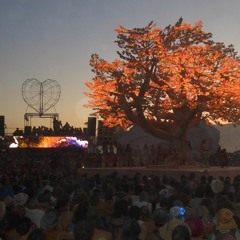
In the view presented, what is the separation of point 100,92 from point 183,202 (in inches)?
796

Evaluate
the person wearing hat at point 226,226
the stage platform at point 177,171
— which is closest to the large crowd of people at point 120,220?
the person wearing hat at point 226,226

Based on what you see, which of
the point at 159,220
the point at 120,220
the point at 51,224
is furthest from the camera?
the point at 120,220

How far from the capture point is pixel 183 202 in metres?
9.23

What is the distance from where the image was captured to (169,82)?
91.1ft

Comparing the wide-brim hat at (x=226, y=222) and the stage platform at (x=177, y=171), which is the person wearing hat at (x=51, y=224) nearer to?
the wide-brim hat at (x=226, y=222)

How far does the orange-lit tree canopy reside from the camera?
88.3ft

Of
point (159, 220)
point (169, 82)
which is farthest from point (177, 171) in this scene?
point (159, 220)

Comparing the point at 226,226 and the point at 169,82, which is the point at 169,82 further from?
the point at 226,226

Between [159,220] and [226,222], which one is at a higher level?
[226,222]

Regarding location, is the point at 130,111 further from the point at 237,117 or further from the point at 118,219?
the point at 118,219

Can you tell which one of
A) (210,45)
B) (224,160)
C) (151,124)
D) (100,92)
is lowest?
(224,160)

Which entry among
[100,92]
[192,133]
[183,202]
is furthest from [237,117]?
[192,133]

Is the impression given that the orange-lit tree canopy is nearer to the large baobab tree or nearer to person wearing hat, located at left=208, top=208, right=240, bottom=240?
the large baobab tree

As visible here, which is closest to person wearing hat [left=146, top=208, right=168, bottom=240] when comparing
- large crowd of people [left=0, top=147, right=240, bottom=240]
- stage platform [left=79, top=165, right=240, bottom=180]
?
large crowd of people [left=0, top=147, right=240, bottom=240]
